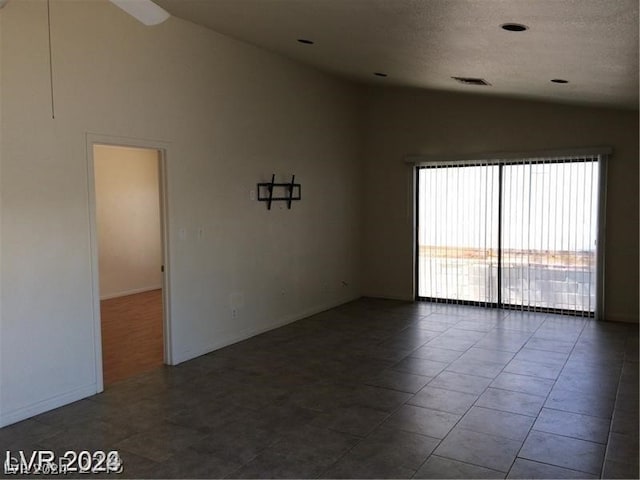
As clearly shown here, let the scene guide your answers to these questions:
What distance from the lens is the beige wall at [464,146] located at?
6.27 metres

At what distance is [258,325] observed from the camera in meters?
6.03

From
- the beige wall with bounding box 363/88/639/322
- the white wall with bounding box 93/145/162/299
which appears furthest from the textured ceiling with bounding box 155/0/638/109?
the white wall with bounding box 93/145/162/299

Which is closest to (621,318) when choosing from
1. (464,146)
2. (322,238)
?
(464,146)

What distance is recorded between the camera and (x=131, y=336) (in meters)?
6.00

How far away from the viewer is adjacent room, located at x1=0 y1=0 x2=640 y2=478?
3346 mm

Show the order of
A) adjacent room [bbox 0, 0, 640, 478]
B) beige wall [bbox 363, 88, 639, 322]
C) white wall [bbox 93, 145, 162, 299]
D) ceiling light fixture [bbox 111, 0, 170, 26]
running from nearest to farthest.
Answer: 1. ceiling light fixture [bbox 111, 0, 170, 26]
2. adjacent room [bbox 0, 0, 640, 478]
3. beige wall [bbox 363, 88, 639, 322]
4. white wall [bbox 93, 145, 162, 299]

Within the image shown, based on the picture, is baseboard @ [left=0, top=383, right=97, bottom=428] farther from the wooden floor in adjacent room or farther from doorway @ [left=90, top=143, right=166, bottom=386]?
doorway @ [left=90, top=143, right=166, bottom=386]

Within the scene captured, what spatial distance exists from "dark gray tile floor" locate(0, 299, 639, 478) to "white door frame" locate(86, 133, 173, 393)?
282 millimetres

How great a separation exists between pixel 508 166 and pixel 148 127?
14.9 feet

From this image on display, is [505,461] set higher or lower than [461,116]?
lower

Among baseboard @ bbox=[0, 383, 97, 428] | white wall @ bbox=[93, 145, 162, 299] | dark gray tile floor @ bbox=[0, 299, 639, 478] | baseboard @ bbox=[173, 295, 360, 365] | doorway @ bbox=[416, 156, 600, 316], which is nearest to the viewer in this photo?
dark gray tile floor @ bbox=[0, 299, 639, 478]

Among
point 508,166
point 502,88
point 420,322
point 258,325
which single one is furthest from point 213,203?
point 508,166

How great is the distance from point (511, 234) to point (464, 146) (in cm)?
132

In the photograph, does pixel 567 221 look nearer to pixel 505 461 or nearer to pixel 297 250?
pixel 297 250
